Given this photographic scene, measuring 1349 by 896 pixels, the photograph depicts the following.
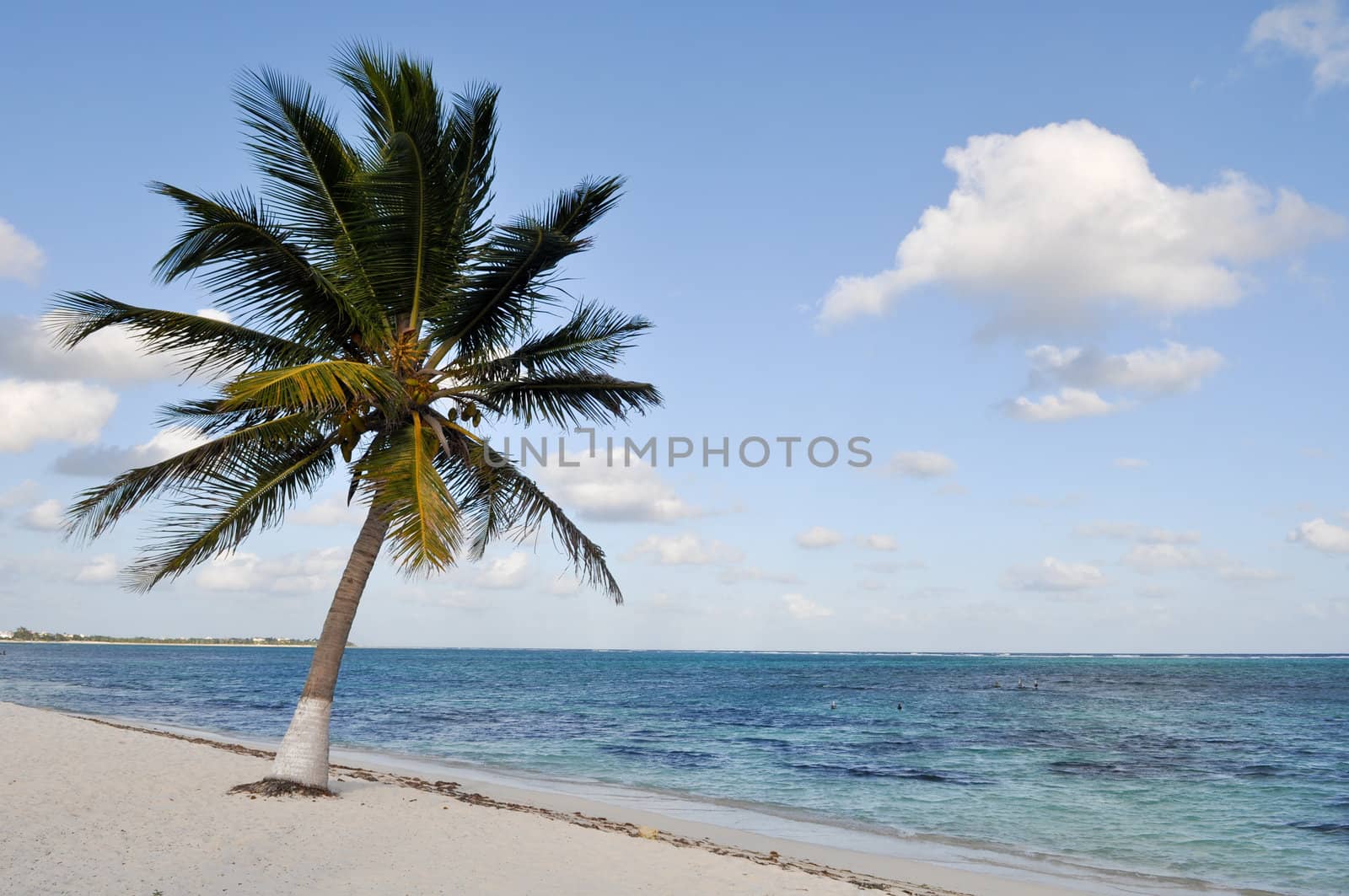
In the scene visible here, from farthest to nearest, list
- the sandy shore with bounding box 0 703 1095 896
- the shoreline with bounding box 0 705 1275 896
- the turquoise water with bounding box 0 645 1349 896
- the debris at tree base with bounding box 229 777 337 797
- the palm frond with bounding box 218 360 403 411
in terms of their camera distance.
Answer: the turquoise water with bounding box 0 645 1349 896, the shoreline with bounding box 0 705 1275 896, the debris at tree base with bounding box 229 777 337 797, the palm frond with bounding box 218 360 403 411, the sandy shore with bounding box 0 703 1095 896

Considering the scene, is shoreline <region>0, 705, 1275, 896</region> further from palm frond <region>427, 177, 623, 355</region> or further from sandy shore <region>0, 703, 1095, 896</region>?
palm frond <region>427, 177, 623, 355</region>

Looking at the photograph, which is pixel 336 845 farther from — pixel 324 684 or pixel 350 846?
pixel 324 684

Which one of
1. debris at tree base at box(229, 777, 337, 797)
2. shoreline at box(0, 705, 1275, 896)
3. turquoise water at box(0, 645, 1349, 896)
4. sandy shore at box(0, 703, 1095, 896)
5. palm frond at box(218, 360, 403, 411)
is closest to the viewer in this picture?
sandy shore at box(0, 703, 1095, 896)

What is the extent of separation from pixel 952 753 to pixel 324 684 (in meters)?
21.2

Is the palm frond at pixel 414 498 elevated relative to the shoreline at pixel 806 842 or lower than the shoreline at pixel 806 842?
elevated

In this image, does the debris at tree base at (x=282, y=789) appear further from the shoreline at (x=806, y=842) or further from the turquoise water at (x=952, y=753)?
the turquoise water at (x=952, y=753)

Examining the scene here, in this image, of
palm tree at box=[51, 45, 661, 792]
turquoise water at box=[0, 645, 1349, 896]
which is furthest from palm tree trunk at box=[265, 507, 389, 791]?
turquoise water at box=[0, 645, 1349, 896]

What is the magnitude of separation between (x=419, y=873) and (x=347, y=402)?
185 inches

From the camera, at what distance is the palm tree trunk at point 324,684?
9.72 m

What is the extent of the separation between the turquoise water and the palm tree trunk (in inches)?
381

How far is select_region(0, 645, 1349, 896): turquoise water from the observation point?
1523 cm

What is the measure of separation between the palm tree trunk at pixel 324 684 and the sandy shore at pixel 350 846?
398 mm

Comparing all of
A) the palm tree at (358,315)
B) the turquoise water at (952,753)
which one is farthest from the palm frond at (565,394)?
the turquoise water at (952,753)

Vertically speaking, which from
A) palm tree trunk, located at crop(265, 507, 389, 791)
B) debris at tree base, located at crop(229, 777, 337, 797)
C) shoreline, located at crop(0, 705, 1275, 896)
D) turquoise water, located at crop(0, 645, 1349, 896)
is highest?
palm tree trunk, located at crop(265, 507, 389, 791)
